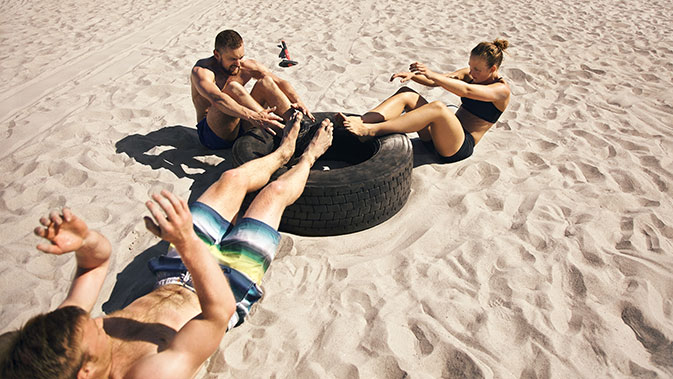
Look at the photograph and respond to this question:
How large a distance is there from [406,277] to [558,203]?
146 centimetres

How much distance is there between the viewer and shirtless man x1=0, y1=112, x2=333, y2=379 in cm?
162

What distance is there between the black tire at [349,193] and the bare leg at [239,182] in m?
0.09

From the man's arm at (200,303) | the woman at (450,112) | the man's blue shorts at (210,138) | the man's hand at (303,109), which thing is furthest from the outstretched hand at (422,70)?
the man's arm at (200,303)

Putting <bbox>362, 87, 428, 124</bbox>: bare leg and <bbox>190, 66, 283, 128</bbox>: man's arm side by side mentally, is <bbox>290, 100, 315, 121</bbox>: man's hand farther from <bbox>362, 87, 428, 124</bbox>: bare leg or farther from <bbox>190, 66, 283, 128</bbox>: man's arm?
<bbox>362, 87, 428, 124</bbox>: bare leg

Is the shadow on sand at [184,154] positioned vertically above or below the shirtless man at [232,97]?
below

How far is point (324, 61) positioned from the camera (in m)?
6.47

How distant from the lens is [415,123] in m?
3.80

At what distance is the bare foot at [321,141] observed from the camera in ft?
11.3

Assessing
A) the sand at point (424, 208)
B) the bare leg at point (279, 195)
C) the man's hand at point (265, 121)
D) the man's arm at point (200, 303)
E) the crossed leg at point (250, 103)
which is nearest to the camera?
the man's arm at point (200, 303)

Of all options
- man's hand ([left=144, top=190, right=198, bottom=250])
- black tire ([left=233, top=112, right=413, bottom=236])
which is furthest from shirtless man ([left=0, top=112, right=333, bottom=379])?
black tire ([left=233, top=112, right=413, bottom=236])

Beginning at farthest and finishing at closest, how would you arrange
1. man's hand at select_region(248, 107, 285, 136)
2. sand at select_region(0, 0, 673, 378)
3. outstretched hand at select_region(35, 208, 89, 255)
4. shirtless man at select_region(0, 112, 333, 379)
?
1. man's hand at select_region(248, 107, 285, 136)
2. sand at select_region(0, 0, 673, 378)
3. outstretched hand at select_region(35, 208, 89, 255)
4. shirtless man at select_region(0, 112, 333, 379)

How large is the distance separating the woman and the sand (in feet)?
0.93

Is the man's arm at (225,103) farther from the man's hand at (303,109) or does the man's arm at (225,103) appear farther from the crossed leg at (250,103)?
the man's hand at (303,109)

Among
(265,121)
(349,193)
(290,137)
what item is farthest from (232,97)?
(349,193)
